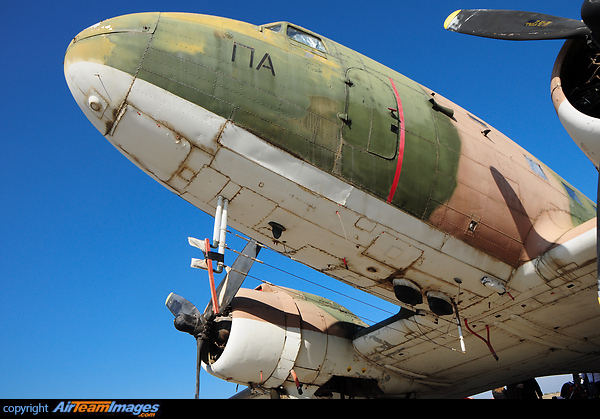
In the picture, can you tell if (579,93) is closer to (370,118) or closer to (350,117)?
(370,118)

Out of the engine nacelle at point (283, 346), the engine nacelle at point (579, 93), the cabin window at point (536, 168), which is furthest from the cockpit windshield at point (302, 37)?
the engine nacelle at point (283, 346)

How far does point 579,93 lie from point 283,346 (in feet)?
24.0

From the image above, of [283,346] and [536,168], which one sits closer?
[536,168]

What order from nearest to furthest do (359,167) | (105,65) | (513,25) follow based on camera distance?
1. (105,65)
2. (359,167)
3. (513,25)

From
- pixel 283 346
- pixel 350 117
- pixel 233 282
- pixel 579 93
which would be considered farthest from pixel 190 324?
pixel 579 93

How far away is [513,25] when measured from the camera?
25.0 ft

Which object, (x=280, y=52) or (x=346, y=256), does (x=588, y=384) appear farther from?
(x=280, y=52)

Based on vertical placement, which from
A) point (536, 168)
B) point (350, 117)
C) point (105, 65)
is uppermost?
point (536, 168)

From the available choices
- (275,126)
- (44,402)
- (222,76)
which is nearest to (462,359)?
(275,126)

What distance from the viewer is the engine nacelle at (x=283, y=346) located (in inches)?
408

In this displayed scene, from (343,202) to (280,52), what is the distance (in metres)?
2.50

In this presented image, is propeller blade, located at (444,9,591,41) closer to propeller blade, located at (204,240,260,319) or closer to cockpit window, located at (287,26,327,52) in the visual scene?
cockpit window, located at (287,26,327,52)

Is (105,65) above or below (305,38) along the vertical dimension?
below

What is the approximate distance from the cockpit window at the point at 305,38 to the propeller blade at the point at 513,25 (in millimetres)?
2156
